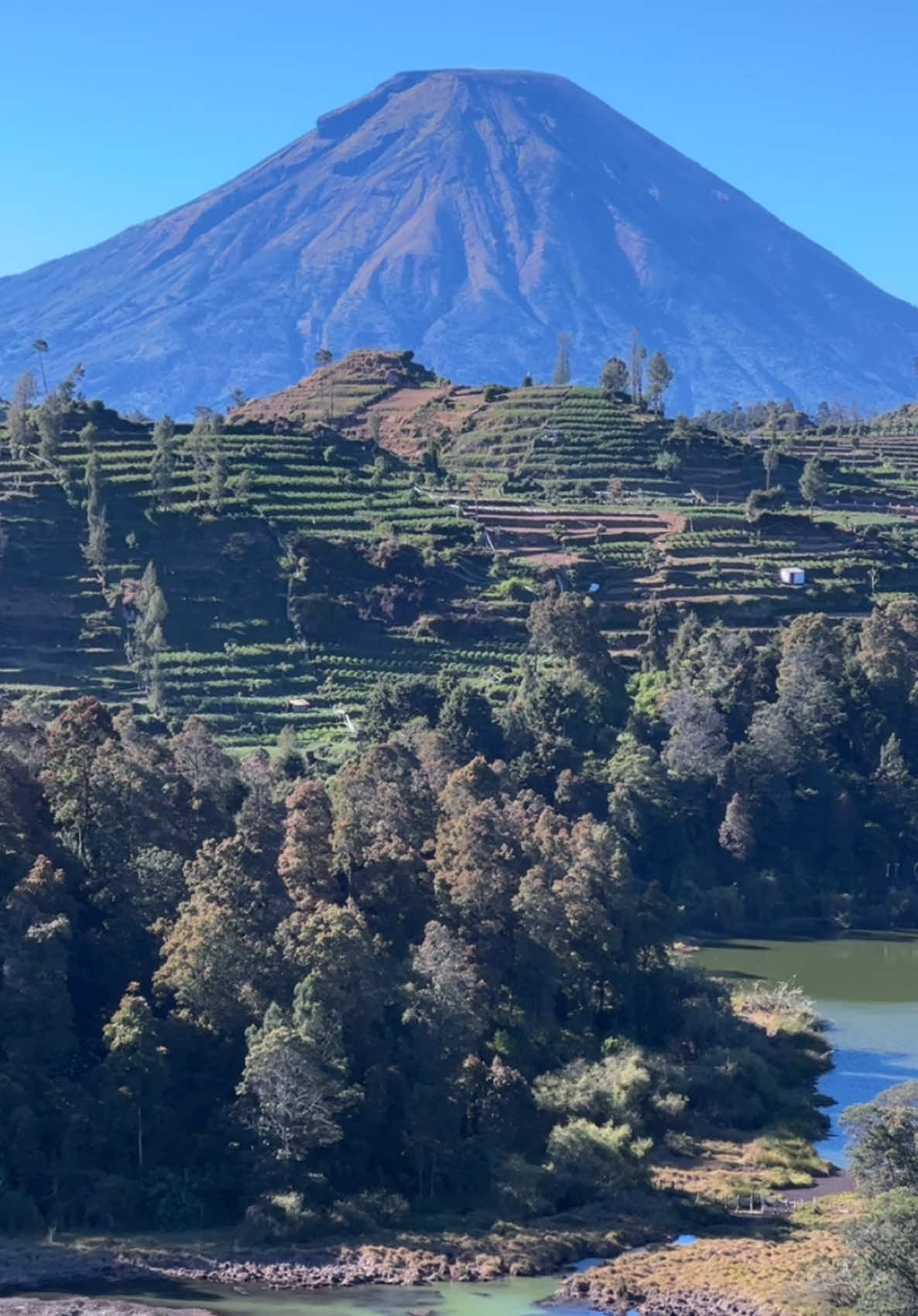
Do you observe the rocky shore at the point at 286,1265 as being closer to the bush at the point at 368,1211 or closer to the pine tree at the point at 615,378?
the bush at the point at 368,1211

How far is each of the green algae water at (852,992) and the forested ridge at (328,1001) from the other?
0.98 meters

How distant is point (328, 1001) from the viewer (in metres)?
29.5

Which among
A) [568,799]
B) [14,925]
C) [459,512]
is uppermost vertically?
[459,512]

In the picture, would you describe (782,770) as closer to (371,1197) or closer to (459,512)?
(459,512)

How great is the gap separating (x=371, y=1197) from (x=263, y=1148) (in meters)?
1.72

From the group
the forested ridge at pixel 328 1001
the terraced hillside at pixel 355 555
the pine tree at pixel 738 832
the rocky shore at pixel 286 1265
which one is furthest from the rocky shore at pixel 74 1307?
the pine tree at pixel 738 832

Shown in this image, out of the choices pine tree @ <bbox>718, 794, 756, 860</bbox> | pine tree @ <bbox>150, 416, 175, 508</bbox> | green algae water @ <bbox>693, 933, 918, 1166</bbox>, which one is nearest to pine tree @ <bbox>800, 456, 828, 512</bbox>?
pine tree @ <bbox>150, 416, 175, 508</bbox>

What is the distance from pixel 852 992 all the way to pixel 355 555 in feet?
83.8

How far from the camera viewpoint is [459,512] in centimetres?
6931

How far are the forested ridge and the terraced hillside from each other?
1051 cm

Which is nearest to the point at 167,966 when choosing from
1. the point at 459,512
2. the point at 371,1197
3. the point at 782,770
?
the point at 371,1197

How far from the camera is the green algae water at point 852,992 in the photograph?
1407 inches

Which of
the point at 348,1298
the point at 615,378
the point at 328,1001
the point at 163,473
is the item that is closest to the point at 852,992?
the point at 328,1001

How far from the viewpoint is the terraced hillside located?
57.4 metres
